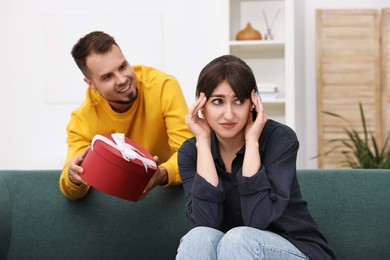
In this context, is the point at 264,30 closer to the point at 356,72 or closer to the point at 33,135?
the point at 356,72

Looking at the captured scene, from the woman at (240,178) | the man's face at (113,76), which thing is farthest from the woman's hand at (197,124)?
the man's face at (113,76)

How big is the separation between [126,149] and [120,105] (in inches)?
16.8

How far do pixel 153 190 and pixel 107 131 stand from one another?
30 cm

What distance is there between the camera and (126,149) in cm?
200

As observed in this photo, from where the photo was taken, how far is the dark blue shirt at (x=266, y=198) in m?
1.76

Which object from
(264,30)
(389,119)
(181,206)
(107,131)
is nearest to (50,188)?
(107,131)

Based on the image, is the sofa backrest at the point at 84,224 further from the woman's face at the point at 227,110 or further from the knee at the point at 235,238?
the knee at the point at 235,238

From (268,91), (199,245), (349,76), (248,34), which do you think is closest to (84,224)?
(199,245)

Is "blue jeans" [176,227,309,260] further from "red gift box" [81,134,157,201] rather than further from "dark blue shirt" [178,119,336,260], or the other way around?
"red gift box" [81,134,157,201]

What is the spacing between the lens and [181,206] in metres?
2.25

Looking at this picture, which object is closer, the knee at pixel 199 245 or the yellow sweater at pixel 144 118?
the knee at pixel 199 245

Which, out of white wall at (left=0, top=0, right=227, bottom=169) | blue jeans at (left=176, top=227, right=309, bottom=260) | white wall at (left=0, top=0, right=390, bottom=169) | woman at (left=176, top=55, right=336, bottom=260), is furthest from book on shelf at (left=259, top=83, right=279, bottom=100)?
blue jeans at (left=176, top=227, right=309, bottom=260)

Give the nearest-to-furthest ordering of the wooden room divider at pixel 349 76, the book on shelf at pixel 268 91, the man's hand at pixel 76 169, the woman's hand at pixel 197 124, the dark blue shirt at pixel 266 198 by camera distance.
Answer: the dark blue shirt at pixel 266 198
the woman's hand at pixel 197 124
the man's hand at pixel 76 169
the book on shelf at pixel 268 91
the wooden room divider at pixel 349 76

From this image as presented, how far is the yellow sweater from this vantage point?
234 cm
